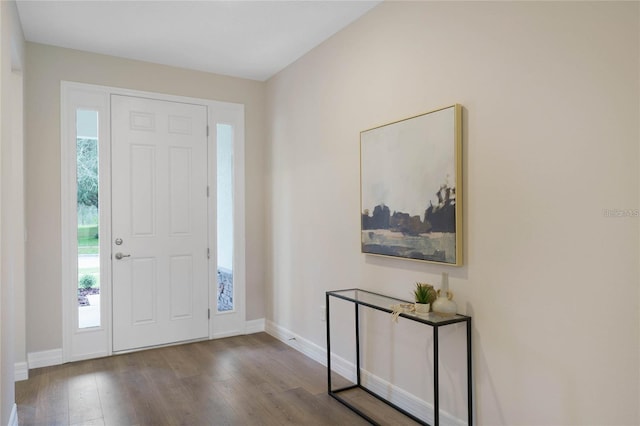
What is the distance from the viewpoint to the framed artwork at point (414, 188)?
231 cm

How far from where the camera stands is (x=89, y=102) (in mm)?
3744

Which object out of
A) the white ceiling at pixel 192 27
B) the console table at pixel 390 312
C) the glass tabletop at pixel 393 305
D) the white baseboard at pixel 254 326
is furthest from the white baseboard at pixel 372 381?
the white ceiling at pixel 192 27

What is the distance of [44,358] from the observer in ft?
11.6

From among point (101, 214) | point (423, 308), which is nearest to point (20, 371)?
point (101, 214)

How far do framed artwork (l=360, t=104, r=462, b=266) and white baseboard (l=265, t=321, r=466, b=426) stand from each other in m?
0.88

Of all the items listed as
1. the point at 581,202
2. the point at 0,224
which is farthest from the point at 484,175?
the point at 0,224

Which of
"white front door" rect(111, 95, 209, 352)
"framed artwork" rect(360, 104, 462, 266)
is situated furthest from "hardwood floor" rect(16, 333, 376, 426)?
"framed artwork" rect(360, 104, 462, 266)

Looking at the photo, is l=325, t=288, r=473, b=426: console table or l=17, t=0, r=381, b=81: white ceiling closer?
l=325, t=288, r=473, b=426: console table

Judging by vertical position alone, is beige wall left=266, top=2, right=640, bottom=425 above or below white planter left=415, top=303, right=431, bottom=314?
above

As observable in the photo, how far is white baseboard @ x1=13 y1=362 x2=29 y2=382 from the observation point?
10.6 feet

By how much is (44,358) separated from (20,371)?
0.27m

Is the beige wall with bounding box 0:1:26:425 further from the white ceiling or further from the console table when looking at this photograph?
the console table

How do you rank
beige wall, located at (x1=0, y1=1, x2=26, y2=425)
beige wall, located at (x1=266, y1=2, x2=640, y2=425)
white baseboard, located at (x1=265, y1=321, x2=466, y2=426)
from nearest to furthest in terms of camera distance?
1. beige wall, located at (x1=266, y1=2, x2=640, y2=425)
2. beige wall, located at (x1=0, y1=1, x2=26, y2=425)
3. white baseboard, located at (x1=265, y1=321, x2=466, y2=426)

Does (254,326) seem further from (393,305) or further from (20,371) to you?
(393,305)
